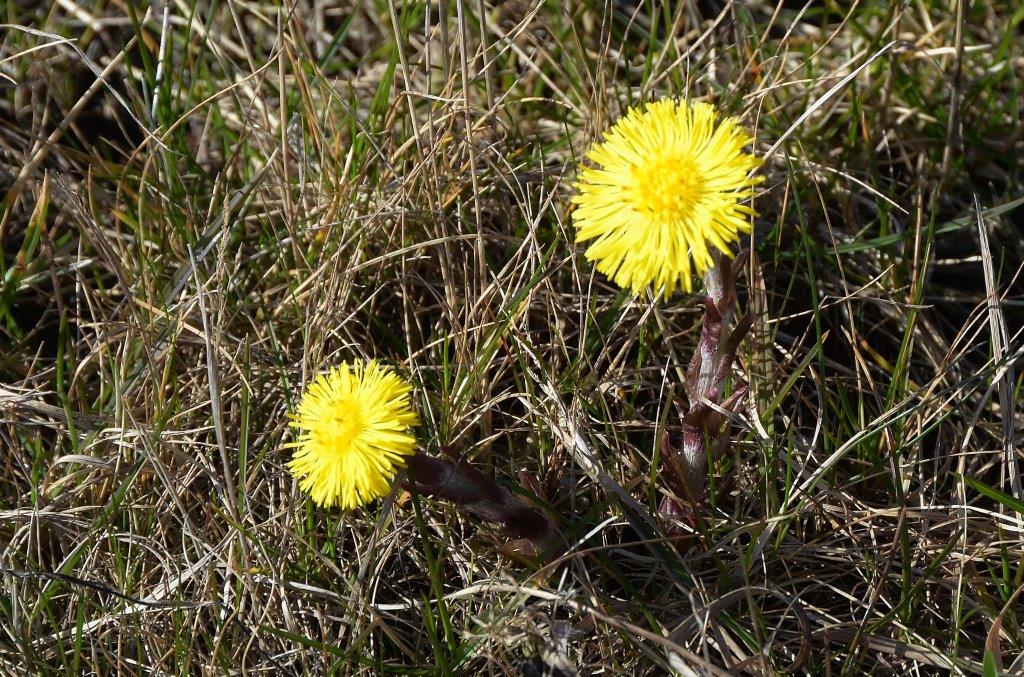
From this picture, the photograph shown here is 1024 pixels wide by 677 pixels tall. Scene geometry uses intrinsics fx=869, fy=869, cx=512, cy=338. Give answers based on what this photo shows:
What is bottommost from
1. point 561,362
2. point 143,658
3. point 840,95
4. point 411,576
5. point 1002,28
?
point 143,658

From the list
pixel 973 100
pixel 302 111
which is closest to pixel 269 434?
pixel 302 111

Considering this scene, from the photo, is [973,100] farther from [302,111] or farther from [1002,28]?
[302,111]

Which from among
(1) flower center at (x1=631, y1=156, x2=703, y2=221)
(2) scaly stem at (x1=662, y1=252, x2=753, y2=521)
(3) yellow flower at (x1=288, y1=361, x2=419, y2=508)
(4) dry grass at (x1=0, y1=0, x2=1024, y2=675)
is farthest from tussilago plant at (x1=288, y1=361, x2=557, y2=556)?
(1) flower center at (x1=631, y1=156, x2=703, y2=221)

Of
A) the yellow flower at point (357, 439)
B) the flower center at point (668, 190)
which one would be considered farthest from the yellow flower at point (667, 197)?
the yellow flower at point (357, 439)

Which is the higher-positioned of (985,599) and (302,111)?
(302,111)

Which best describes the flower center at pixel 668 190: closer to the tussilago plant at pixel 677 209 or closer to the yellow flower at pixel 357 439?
the tussilago plant at pixel 677 209

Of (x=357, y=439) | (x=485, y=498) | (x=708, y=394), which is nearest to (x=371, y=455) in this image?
(x=357, y=439)

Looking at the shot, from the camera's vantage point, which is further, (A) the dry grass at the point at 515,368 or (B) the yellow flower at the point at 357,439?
(A) the dry grass at the point at 515,368
